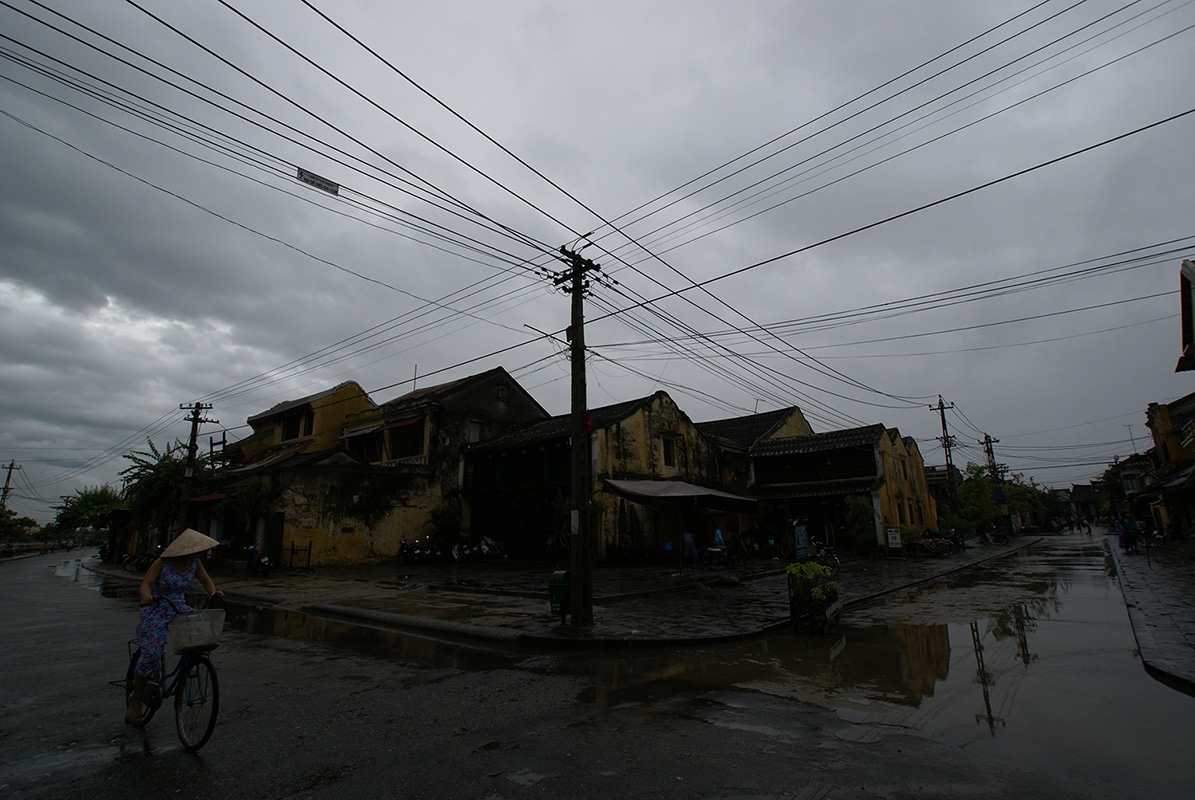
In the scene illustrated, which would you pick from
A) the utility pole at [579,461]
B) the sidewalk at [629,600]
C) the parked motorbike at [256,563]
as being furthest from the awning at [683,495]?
the parked motorbike at [256,563]

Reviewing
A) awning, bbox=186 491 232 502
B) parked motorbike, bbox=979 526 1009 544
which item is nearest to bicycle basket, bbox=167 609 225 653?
awning, bbox=186 491 232 502

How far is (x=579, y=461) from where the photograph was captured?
1070 centimetres

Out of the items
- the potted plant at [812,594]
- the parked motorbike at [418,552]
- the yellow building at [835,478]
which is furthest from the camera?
the yellow building at [835,478]

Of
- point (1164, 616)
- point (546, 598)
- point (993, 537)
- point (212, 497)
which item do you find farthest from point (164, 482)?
point (993, 537)

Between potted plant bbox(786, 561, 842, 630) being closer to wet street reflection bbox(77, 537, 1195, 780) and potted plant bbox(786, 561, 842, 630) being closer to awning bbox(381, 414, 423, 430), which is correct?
wet street reflection bbox(77, 537, 1195, 780)

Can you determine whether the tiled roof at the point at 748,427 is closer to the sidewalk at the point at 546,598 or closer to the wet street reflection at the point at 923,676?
the sidewalk at the point at 546,598

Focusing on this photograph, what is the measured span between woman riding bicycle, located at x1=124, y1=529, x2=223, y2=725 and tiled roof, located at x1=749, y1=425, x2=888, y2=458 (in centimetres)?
2951

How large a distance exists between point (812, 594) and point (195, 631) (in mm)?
8632

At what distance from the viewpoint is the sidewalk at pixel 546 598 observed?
9836 millimetres

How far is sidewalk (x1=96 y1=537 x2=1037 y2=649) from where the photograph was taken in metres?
9.84

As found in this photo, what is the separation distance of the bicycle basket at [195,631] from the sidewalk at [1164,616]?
9169mm

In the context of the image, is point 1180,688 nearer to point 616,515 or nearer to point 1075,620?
point 1075,620

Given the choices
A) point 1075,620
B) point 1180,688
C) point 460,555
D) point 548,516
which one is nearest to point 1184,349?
point 1075,620

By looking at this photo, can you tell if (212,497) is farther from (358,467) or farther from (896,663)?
(896,663)
